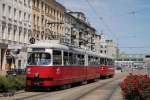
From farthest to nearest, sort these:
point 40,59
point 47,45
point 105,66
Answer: point 105,66, point 47,45, point 40,59

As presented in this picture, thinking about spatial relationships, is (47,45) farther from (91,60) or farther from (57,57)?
(91,60)

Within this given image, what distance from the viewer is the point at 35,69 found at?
28.4 metres

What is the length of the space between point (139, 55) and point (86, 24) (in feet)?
132

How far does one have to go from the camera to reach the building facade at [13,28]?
61.6 meters

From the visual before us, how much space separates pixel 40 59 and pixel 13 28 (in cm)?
3773

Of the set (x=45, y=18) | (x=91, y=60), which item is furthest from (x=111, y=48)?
(x=91, y=60)

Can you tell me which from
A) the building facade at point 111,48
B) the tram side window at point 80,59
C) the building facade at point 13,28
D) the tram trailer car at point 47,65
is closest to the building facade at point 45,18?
the building facade at point 13,28

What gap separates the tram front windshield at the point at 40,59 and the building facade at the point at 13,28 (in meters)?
26.7

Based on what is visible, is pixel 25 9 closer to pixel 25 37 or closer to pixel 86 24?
pixel 25 37

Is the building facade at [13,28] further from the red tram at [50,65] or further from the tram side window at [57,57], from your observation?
the tram side window at [57,57]

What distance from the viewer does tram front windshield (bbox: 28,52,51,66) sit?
28.6 m

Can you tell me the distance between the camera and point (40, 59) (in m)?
28.8

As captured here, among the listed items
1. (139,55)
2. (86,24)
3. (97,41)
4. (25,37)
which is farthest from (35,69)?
(139,55)

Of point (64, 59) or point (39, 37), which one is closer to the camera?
point (64, 59)
